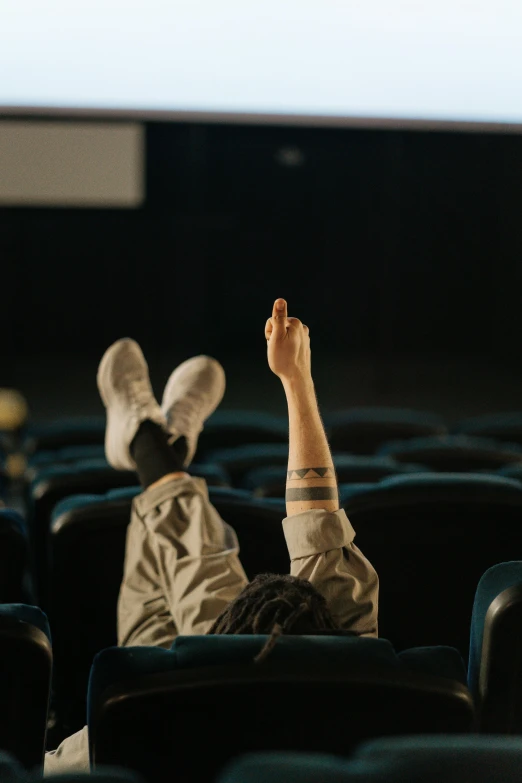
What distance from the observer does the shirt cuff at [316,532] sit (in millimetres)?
1533

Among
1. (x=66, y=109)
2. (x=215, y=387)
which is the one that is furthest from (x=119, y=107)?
(x=215, y=387)

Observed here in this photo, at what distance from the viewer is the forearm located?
1573 millimetres

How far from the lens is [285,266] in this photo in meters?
8.36

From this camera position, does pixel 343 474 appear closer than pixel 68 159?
Yes

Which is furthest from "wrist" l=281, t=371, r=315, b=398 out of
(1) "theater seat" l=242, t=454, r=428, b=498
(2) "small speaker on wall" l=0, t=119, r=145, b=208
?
(2) "small speaker on wall" l=0, t=119, r=145, b=208

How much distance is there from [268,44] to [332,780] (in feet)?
10.9

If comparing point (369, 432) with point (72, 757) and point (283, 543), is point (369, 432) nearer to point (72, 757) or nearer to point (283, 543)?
point (283, 543)

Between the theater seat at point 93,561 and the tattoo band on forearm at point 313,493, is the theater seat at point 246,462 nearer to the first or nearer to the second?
the theater seat at point 93,561

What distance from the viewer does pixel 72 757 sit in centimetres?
132

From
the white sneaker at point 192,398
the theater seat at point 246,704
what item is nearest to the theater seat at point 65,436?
the white sneaker at point 192,398

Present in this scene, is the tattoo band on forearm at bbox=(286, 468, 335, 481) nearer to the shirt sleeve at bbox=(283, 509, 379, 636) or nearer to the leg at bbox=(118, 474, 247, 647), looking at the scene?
the shirt sleeve at bbox=(283, 509, 379, 636)

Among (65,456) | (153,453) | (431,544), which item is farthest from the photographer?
(65,456)

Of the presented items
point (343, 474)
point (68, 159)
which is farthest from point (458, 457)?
point (68, 159)

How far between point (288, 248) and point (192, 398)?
19.0ft
